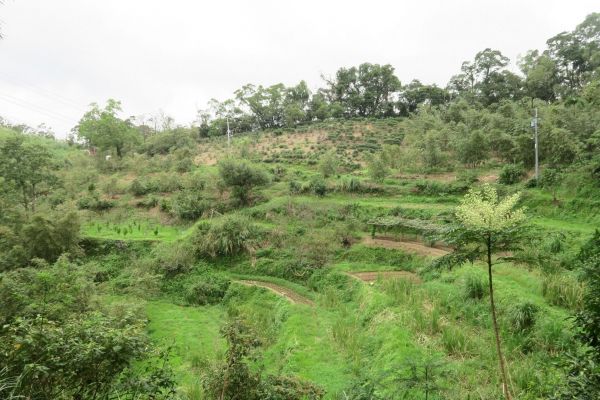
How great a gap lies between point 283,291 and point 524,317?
11.1 metres

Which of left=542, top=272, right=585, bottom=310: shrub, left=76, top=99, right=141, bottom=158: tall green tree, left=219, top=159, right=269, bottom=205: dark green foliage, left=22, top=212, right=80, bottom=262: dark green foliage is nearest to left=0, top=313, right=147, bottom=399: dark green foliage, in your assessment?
left=542, top=272, right=585, bottom=310: shrub

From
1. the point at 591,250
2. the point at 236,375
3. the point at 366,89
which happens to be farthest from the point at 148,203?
the point at 366,89

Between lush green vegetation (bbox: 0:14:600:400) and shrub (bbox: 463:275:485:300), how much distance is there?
0.07m

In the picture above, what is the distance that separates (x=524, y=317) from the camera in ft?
33.9

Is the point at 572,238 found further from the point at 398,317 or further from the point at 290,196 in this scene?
the point at 290,196

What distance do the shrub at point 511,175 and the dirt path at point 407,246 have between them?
9377mm

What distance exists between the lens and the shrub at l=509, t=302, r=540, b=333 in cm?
1030

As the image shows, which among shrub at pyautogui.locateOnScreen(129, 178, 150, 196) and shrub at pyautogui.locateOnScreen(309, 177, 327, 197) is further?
shrub at pyautogui.locateOnScreen(129, 178, 150, 196)

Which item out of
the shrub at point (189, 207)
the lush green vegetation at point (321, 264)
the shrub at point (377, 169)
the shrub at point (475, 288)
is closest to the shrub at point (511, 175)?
the lush green vegetation at point (321, 264)

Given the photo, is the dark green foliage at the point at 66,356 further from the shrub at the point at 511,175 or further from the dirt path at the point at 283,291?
the shrub at the point at 511,175

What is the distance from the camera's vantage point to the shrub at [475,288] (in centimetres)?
1252

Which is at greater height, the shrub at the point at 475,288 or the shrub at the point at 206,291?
the shrub at the point at 475,288

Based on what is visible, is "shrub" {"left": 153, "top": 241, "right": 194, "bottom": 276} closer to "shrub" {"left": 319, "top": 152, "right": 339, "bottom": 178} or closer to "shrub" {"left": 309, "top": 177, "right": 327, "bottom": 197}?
"shrub" {"left": 309, "top": 177, "right": 327, "bottom": 197}

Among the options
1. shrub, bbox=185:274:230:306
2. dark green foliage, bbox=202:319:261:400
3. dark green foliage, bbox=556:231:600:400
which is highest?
dark green foliage, bbox=556:231:600:400
